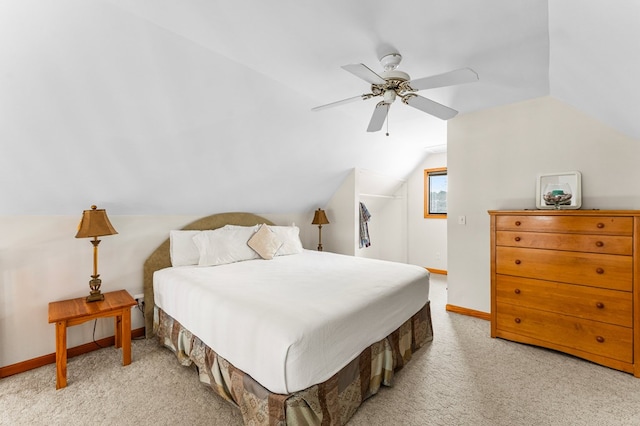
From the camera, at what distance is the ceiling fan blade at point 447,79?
1748 millimetres

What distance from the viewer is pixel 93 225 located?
2518 mm

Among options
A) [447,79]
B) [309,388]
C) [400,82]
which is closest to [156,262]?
[309,388]

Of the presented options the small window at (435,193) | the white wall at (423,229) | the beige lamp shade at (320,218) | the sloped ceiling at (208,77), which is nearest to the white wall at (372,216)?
the white wall at (423,229)

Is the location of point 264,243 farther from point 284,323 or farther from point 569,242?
point 569,242

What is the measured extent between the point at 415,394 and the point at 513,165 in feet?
8.83

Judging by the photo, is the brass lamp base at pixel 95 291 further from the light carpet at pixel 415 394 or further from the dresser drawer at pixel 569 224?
the dresser drawer at pixel 569 224

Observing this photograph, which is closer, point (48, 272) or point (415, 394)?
point (415, 394)

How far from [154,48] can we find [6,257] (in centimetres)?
213

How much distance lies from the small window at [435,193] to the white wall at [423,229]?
8 centimetres

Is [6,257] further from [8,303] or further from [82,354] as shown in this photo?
[82,354]

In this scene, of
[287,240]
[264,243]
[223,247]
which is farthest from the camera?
[287,240]

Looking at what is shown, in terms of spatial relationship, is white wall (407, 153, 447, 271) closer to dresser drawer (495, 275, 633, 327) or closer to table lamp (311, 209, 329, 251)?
table lamp (311, 209, 329, 251)

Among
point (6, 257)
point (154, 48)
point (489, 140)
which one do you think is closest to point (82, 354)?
point (6, 257)

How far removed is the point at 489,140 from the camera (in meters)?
3.48
